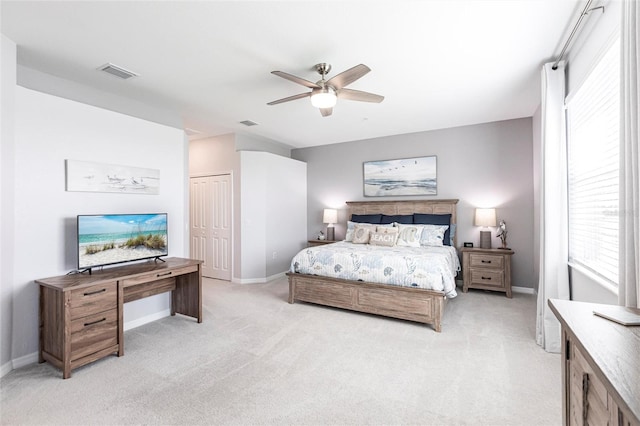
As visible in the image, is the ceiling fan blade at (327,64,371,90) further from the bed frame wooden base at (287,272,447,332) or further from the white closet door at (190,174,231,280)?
the white closet door at (190,174,231,280)

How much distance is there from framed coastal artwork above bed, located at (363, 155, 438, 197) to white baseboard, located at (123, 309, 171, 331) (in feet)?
13.2

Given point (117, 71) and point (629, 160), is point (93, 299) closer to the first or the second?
point (117, 71)

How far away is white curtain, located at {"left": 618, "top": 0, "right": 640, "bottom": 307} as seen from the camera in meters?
1.36

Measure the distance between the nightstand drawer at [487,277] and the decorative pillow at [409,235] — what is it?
101 cm

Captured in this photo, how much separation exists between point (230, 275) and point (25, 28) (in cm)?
415

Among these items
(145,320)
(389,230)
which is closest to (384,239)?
(389,230)

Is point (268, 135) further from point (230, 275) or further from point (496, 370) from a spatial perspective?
point (496, 370)

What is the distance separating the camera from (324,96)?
280 cm

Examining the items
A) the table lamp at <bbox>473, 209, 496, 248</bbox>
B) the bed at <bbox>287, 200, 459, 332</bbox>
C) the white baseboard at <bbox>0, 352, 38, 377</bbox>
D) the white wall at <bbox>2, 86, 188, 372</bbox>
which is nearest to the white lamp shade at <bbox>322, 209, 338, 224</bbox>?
the bed at <bbox>287, 200, 459, 332</bbox>

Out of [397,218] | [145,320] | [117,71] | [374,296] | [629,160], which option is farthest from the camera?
[397,218]

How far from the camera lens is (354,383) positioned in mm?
2256

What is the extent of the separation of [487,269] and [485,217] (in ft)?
2.67

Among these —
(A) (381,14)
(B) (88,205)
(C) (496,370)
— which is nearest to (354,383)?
(C) (496,370)

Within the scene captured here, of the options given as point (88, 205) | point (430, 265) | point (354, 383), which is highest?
point (88, 205)
